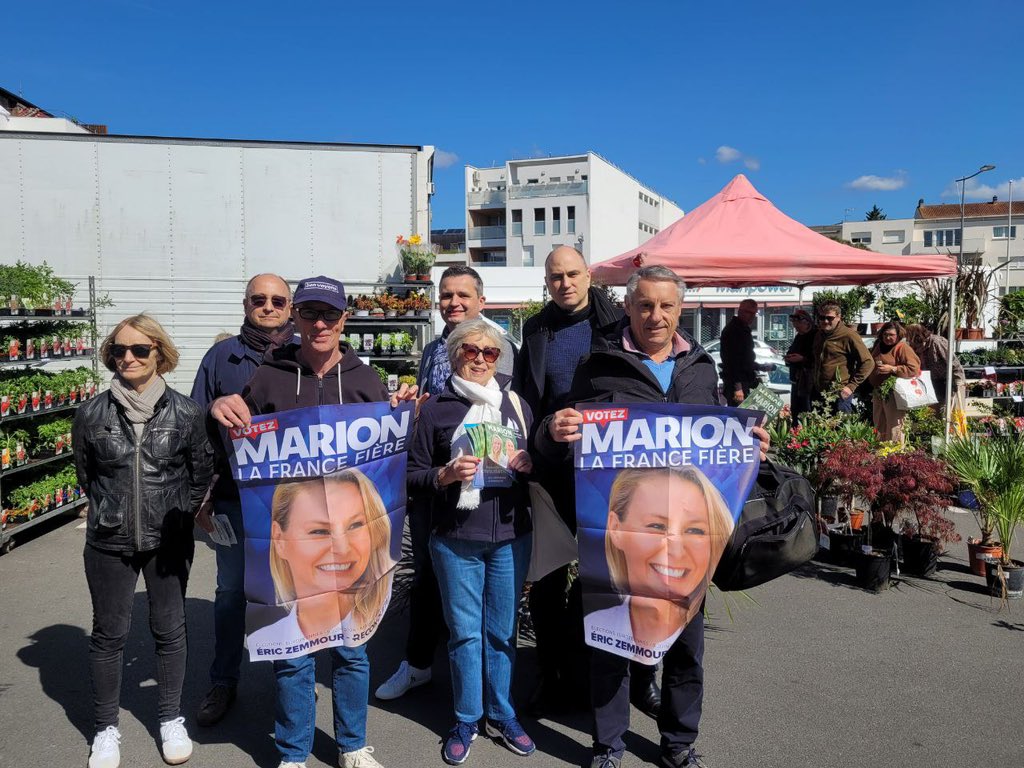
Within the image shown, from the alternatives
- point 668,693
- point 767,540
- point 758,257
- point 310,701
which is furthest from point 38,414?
Answer: point 758,257

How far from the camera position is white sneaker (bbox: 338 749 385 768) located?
3.21 metres

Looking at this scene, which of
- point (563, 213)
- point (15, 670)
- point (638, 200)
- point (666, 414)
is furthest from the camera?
point (638, 200)

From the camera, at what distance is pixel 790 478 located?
133 inches

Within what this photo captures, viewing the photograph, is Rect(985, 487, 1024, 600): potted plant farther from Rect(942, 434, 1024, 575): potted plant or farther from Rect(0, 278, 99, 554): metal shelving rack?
Rect(0, 278, 99, 554): metal shelving rack

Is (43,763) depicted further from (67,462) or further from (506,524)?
(67,462)

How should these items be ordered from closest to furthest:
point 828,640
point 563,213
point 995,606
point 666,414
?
point 666,414
point 828,640
point 995,606
point 563,213

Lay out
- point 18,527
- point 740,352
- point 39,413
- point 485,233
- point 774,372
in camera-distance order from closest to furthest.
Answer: point 18,527, point 39,413, point 740,352, point 774,372, point 485,233

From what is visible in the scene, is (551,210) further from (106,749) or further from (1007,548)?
(106,749)

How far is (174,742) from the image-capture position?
11.1ft

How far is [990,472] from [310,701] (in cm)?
496

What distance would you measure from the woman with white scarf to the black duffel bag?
861 millimetres

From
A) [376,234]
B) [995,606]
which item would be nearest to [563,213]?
[376,234]

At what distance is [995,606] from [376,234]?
8073 mm

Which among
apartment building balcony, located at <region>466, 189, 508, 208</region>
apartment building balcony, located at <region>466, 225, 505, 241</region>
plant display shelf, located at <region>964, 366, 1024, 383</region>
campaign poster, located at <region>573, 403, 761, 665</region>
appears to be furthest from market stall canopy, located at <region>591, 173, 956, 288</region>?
apartment building balcony, located at <region>466, 189, 508, 208</region>
